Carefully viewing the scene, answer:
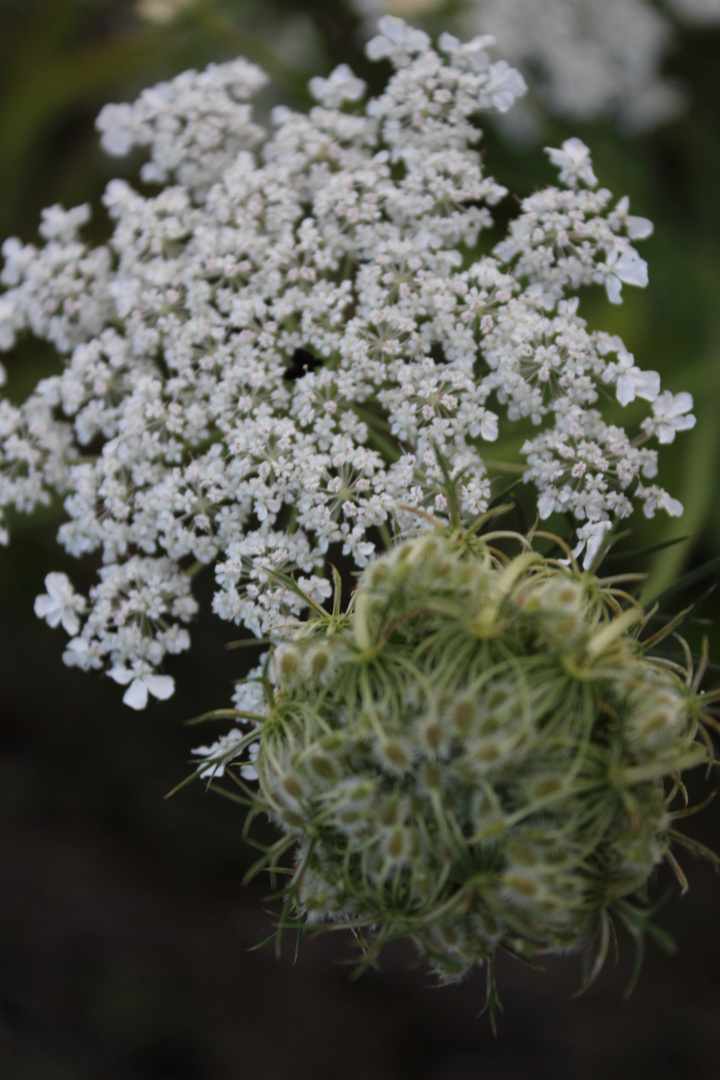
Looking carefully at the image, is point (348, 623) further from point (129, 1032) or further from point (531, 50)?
point (531, 50)

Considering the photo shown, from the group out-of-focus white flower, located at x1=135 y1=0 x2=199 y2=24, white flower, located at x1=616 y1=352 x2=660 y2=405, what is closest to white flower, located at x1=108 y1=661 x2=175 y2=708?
white flower, located at x1=616 y1=352 x2=660 y2=405

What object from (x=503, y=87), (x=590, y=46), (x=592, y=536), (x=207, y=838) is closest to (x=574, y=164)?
(x=503, y=87)

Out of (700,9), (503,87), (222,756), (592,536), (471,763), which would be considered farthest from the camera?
(700,9)

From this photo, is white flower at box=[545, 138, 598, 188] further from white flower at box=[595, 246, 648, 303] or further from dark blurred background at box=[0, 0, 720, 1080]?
dark blurred background at box=[0, 0, 720, 1080]

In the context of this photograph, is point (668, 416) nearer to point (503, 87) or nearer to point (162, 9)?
point (503, 87)

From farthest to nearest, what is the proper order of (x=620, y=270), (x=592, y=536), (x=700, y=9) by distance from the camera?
Result: (x=700, y=9) < (x=620, y=270) < (x=592, y=536)

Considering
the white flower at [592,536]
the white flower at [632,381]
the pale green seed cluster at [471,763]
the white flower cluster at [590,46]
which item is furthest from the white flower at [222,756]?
the white flower cluster at [590,46]

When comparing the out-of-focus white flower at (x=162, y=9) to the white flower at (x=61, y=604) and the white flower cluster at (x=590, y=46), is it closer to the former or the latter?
the white flower cluster at (x=590, y=46)
